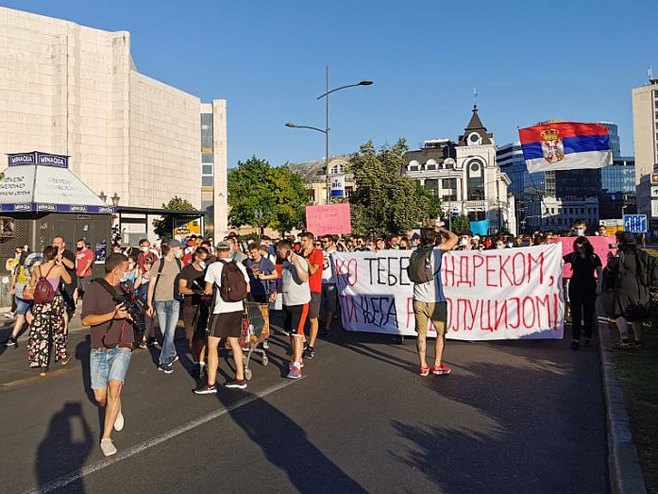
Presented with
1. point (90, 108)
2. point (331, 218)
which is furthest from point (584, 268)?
point (90, 108)

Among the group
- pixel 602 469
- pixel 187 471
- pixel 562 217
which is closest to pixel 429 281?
pixel 602 469

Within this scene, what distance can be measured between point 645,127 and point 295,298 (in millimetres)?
158558

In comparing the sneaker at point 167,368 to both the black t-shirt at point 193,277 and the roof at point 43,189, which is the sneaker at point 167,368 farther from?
the roof at point 43,189

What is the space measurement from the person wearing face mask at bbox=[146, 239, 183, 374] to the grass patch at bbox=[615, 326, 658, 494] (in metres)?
5.98

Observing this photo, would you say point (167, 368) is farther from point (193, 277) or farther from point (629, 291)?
point (629, 291)

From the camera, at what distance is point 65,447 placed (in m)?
5.54

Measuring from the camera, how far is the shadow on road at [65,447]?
4858 mm

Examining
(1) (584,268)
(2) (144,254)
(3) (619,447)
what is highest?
(2) (144,254)

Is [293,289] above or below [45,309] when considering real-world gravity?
above

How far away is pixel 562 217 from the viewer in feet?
574

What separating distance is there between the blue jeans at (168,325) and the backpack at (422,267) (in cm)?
360

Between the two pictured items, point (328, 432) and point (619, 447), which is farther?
point (328, 432)

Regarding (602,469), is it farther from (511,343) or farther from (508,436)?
(511,343)

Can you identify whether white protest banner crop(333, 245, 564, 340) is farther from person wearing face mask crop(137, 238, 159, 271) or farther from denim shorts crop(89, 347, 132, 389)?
denim shorts crop(89, 347, 132, 389)
